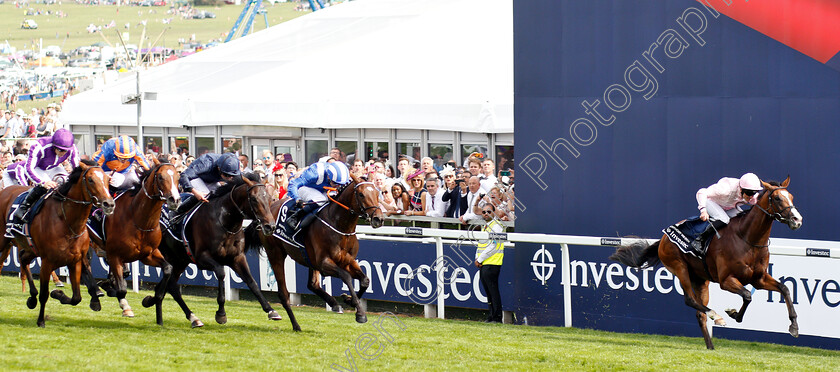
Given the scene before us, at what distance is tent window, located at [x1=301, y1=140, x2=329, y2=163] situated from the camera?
645 inches

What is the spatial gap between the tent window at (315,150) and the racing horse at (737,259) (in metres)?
8.64

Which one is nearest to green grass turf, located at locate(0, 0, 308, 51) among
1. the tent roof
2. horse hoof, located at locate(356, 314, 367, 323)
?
the tent roof

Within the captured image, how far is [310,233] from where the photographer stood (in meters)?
8.85

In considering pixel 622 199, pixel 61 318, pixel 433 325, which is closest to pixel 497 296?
pixel 433 325

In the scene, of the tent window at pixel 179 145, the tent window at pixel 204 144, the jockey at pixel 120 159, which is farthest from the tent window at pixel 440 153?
the jockey at pixel 120 159

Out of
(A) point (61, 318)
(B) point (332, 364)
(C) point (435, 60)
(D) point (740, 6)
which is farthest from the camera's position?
(C) point (435, 60)

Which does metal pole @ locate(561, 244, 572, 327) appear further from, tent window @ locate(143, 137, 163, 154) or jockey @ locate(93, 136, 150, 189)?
tent window @ locate(143, 137, 163, 154)

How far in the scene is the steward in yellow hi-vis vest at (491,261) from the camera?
32.1 feet

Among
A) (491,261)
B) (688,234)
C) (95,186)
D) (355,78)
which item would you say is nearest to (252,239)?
(95,186)

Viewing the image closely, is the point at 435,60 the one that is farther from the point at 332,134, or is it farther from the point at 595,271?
the point at 595,271

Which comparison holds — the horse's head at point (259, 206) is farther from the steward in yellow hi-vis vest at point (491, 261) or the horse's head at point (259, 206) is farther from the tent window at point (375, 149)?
the tent window at point (375, 149)

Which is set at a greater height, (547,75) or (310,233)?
(547,75)

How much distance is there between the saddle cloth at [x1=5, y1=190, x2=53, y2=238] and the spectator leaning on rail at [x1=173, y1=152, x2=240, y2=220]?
113cm

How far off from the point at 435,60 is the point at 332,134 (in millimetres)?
1991
